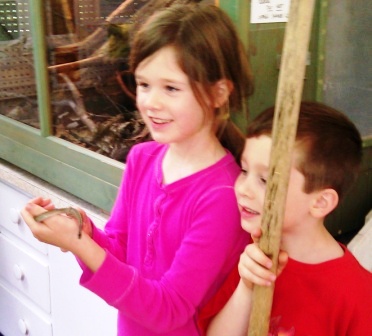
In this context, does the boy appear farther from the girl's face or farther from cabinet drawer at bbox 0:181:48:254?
cabinet drawer at bbox 0:181:48:254

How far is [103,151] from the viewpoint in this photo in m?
1.46

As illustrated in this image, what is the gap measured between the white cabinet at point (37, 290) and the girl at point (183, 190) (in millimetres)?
614

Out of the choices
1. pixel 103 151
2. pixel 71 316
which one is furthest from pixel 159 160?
pixel 71 316

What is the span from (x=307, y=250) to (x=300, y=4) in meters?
0.40

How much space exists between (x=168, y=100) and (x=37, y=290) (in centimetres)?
112

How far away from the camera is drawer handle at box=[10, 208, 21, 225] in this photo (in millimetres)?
1798

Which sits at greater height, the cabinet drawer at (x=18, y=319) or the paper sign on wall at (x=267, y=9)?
the paper sign on wall at (x=267, y=9)

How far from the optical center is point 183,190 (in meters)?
0.93

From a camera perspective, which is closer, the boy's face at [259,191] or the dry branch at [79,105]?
the boy's face at [259,191]

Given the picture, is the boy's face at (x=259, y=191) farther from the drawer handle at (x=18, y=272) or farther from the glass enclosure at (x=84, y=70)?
the drawer handle at (x=18, y=272)

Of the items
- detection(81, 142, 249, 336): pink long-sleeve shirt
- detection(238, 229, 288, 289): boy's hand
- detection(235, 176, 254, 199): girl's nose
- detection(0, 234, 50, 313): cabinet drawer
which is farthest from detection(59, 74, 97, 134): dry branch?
detection(238, 229, 288, 289): boy's hand

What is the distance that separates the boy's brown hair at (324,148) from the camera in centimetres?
77

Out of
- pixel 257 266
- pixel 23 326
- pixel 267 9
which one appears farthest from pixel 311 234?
pixel 23 326

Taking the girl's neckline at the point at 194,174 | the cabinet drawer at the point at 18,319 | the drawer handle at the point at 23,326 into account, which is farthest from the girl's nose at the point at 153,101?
the drawer handle at the point at 23,326
